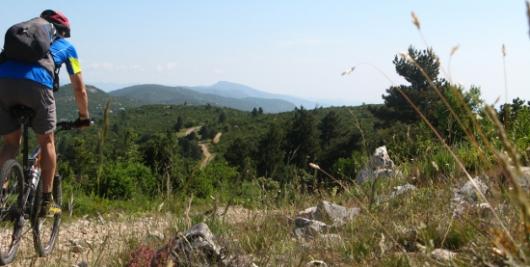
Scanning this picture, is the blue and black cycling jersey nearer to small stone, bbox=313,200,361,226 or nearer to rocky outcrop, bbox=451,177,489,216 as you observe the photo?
small stone, bbox=313,200,361,226

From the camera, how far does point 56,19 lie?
412cm

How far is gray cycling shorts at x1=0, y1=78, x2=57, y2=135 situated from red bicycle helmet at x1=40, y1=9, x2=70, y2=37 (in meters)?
0.60

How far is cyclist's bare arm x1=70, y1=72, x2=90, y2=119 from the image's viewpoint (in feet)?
13.5

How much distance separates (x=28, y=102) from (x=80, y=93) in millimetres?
517

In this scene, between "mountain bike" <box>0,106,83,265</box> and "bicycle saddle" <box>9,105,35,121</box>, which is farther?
"bicycle saddle" <box>9,105,35,121</box>

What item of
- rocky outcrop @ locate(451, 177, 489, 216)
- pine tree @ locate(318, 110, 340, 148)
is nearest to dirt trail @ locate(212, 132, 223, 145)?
pine tree @ locate(318, 110, 340, 148)

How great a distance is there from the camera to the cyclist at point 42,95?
3.73 meters

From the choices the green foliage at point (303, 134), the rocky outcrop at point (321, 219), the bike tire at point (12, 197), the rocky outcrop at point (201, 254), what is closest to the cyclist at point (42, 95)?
the bike tire at point (12, 197)

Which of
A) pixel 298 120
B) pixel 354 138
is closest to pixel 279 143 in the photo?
pixel 298 120

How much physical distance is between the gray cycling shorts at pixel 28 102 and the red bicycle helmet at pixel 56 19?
23.6 inches

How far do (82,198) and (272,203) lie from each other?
19.3 ft

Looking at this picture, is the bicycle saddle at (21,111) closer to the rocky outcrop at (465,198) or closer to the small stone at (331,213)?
the small stone at (331,213)

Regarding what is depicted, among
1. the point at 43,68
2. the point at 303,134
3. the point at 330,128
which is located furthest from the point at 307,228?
the point at 330,128

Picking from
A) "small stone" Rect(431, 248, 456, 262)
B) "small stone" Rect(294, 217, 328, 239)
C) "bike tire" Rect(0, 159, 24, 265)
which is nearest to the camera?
"small stone" Rect(431, 248, 456, 262)
